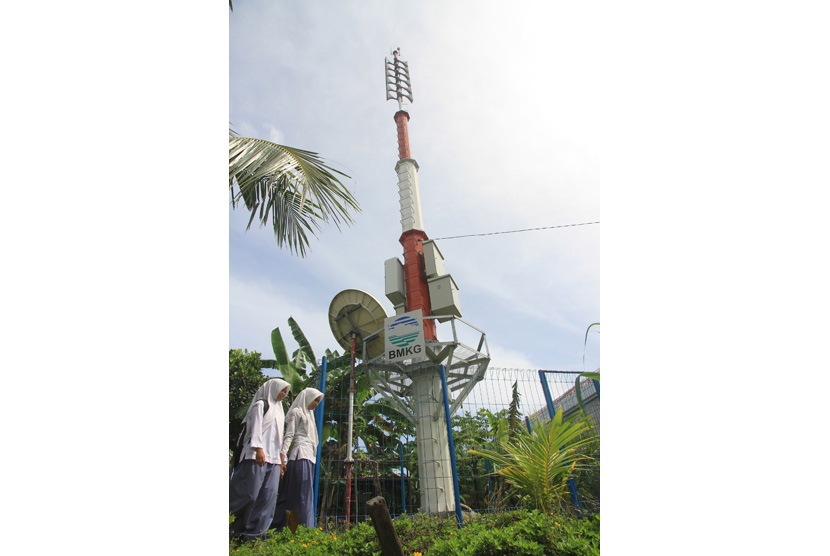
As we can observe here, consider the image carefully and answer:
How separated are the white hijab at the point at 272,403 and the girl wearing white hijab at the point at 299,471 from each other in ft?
1.52

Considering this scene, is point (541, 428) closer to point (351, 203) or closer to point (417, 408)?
point (351, 203)

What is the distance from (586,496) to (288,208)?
4757mm

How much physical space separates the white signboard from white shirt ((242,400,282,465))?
3410 millimetres

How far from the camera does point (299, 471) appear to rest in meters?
4.56

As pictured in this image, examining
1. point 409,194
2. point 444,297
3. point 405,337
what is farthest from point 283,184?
point 409,194

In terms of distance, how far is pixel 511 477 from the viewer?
9.62ft

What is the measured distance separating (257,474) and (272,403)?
66 centimetres

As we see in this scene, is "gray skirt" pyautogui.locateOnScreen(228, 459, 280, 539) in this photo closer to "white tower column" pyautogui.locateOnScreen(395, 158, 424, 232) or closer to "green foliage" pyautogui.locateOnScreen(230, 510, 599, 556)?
"green foliage" pyautogui.locateOnScreen(230, 510, 599, 556)

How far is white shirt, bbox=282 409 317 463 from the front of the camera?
456cm

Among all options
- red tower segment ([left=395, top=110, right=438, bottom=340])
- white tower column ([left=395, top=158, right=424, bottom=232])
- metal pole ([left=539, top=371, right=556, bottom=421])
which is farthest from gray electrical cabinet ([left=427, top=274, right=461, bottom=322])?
metal pole ([left=539, top=371, right=556, bottom=421])

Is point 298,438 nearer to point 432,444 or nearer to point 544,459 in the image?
point 544,459

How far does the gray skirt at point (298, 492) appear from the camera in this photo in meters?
4.51

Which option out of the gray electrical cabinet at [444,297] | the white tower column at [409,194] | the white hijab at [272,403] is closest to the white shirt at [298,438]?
the white hijab at [272,403]

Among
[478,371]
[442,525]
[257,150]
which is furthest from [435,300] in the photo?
[257,150]
